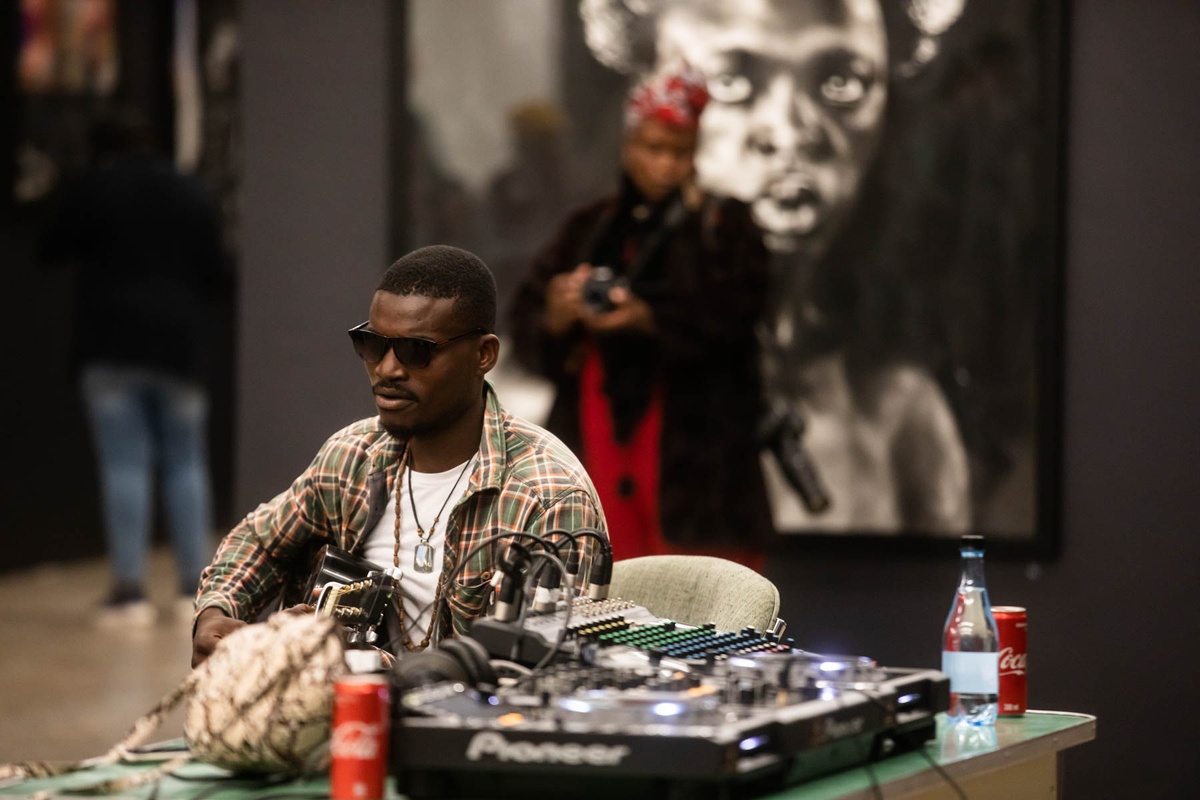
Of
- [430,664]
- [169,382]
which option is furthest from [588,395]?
[169,382]

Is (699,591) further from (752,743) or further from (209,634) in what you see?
(752,743)

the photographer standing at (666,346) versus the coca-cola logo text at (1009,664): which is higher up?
the photographer standing at (666,346)

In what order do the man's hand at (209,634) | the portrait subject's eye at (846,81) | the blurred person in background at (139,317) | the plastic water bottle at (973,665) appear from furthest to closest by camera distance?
the blurred person in background at (139,317)
the portrait subject's eye at (846,81)
the man's hand at (209,634)
the plastic water bottle at (973,665)

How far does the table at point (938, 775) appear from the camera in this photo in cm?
213

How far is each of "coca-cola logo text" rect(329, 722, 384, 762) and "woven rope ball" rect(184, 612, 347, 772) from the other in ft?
0.46

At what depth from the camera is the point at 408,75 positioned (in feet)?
17.7

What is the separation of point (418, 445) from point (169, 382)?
195 inches

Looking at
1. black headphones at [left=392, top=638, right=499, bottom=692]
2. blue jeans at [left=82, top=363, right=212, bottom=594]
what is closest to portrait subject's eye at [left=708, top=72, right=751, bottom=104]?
black headphones at [left=392, top=638, right=499, bottom=692]

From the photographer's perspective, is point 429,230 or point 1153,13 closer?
point 1153,13

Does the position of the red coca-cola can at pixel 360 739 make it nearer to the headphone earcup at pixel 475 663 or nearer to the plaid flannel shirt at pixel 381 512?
the headphone earcup at pixel 475 663

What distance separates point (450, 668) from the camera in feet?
7.15

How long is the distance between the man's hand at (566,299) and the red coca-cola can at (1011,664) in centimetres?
226

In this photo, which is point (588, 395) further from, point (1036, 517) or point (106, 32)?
point (106, 32)

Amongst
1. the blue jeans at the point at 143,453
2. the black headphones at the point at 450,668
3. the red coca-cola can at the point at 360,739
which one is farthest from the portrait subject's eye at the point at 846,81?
the blue jeans at the point at 143,453
